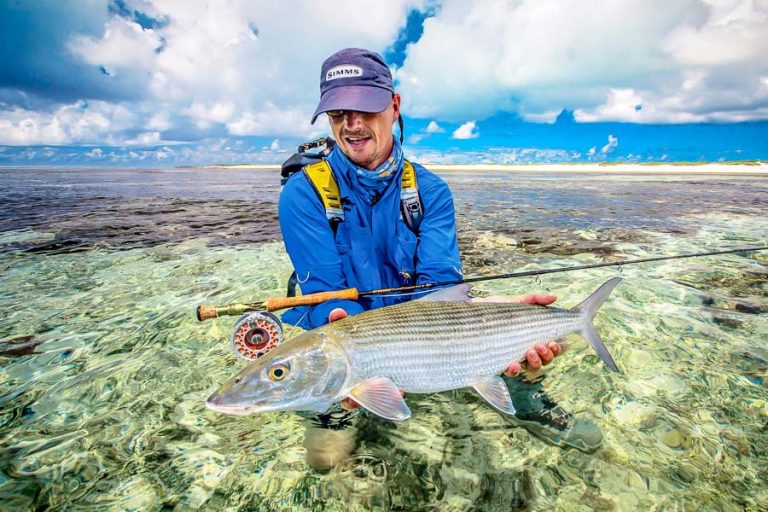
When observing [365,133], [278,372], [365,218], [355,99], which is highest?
[355,99]

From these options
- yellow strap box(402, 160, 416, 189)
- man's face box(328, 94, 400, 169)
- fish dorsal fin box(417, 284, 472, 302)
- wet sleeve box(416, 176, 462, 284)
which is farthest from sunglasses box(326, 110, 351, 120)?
fish dorsal fin box(417, 284, 472, 302)

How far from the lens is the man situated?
3.63 m

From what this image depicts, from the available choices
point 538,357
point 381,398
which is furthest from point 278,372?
point 538,357

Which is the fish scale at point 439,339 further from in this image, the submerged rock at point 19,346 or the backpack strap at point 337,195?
the submerged rock at point 19,346

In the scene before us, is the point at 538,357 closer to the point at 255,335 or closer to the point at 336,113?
the point at 255,335

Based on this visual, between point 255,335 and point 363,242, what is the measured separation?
138cm

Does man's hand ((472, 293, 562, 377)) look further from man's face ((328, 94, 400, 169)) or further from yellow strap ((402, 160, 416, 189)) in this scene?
man's face ((328, 94, 400, 169))

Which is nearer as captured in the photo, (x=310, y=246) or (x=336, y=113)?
(x=336, y=113)

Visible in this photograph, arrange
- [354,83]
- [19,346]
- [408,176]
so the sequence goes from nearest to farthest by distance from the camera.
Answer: [354,83] < [408,176] < [19,346]

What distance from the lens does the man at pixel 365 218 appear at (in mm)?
3631

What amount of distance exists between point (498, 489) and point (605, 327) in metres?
3.05

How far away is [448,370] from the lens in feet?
9.84

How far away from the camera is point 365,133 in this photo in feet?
12.4

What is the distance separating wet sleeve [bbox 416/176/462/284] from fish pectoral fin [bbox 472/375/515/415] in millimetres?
1269
